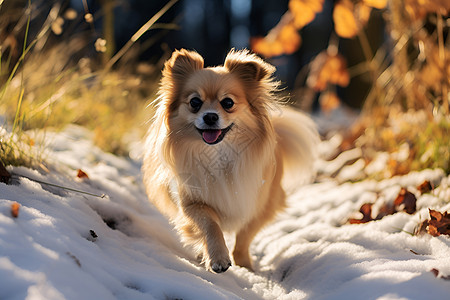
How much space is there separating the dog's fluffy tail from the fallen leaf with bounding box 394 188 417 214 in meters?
0.64

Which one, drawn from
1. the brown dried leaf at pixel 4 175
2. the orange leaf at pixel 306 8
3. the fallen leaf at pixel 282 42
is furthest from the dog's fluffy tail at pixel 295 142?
the brown dried leaf at pixel 4 175

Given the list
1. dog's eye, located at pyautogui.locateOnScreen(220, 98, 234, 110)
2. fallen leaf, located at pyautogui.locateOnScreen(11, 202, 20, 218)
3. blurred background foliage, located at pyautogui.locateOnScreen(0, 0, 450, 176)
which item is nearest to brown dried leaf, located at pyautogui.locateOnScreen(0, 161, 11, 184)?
blurred background foliage, located at pyautogui.locateOnScreen(0, 0, 450, 176)

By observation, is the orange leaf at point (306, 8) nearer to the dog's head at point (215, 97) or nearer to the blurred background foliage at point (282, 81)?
the blurred background foliage at point (282, 81)

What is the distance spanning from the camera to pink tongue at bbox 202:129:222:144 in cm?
238

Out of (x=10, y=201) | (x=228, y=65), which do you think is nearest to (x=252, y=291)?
(x=10, y=201)

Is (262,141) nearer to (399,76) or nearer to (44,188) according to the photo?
(44,188)

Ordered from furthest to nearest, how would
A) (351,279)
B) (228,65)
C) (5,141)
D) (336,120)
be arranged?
(336,120), (228,65), (5,141), (351,279)

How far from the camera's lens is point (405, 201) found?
2.73m

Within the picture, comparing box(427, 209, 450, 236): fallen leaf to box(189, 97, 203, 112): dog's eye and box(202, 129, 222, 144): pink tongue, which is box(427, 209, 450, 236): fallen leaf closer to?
box(202, 129, 222, 144): pink tongue

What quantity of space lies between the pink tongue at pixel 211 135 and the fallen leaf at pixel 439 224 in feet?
3.95

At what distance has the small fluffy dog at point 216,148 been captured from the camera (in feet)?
7.93

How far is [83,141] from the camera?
3986mm

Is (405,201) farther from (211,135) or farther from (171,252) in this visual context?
(171,252)

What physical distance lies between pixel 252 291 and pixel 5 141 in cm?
151
